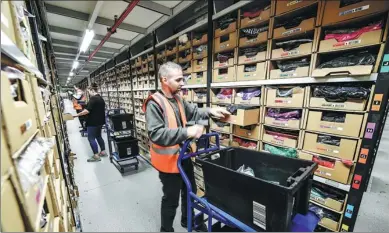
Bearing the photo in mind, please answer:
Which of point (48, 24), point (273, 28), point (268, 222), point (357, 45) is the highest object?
point (48, 24)

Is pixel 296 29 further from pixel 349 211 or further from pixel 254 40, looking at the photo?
pixel 349 211

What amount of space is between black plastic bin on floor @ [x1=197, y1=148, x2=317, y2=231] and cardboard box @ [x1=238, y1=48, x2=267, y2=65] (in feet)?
4.06

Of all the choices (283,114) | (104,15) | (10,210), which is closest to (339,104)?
(283,114)

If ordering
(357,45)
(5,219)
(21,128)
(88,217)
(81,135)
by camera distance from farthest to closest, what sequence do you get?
(81,135) < (88,217) < (357,45) < (21,128) < (5,219)

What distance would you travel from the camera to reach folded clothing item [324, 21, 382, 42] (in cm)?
130

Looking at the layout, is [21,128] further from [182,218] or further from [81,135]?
[81,135]

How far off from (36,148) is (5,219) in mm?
364

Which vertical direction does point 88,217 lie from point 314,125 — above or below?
below

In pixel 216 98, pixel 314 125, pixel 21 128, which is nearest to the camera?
pixel 21 128

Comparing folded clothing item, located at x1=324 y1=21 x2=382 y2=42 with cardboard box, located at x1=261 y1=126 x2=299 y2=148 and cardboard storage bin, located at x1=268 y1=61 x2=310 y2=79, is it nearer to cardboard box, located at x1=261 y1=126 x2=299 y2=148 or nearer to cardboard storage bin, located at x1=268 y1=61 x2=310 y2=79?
cardboard storage bin, located at x1=268 y1=61 x2=310 y2=79

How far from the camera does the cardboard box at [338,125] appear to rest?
143 centimetres

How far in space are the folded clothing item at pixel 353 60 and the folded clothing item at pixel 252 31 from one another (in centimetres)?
80

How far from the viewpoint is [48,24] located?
217 centimetres

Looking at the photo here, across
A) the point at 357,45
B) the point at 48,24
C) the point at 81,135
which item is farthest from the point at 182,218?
the point at 81,135
